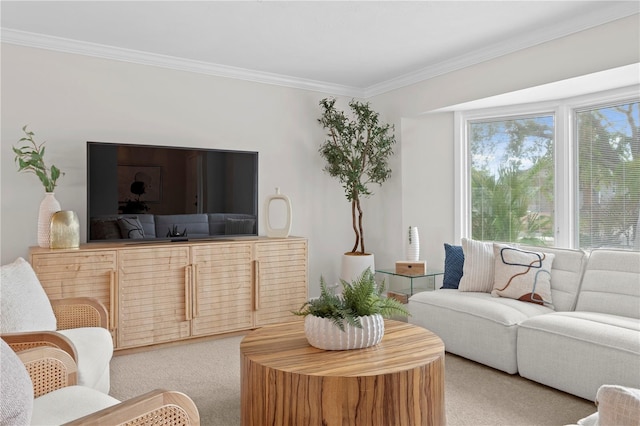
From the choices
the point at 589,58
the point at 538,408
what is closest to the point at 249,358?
the point at 538,408

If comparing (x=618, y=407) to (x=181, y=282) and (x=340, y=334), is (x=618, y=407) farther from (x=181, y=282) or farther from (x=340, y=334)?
(x=181, y=282)

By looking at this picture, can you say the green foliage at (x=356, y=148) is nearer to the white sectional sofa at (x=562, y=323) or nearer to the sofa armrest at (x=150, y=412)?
the white sectional sofa at (x=562, y=323)

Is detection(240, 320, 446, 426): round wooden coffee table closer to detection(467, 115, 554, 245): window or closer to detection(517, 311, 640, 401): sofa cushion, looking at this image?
detection(517, 311, 640, 401): sofa cushion

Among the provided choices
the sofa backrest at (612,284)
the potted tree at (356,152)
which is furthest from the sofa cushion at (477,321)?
the potted tree at (356,152)

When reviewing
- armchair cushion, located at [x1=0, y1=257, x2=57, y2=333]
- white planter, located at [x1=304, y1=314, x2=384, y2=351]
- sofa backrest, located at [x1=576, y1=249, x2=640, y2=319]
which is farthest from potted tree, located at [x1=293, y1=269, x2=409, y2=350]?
sofa backrest, located at [x1=576, y1=249, x2=640, y2=319]

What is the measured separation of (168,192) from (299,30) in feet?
5.59

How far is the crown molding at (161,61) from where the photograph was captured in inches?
138

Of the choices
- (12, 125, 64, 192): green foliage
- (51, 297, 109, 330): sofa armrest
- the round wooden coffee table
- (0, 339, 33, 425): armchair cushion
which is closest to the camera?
(0, 339, 33, 425): armchair cushion

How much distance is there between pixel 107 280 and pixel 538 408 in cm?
300

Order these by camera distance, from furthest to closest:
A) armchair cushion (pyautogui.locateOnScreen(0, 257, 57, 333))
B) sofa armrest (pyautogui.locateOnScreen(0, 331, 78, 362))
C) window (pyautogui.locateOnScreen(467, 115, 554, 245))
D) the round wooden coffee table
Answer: window (pyautogui.locateOnScreen(467, 115, 554, 245)) < armchair cushion (pyautogui.locateOnScreen(0, 257, 57, 333)) < sofa armrest (pyautogui.locateOnScreen(0, 331, 78, 362)) < the round wooden coffee table

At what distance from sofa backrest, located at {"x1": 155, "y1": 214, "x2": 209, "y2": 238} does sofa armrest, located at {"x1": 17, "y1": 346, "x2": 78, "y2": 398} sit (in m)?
1.94

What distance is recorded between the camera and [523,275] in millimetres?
3393

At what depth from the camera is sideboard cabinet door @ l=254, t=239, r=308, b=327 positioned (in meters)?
4.07

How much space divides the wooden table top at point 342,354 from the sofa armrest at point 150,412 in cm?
53
